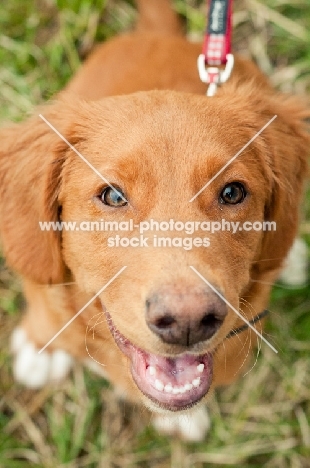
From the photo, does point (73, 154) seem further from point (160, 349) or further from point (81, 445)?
point (81, 445)

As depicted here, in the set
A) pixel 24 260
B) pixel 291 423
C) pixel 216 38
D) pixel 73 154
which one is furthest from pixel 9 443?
pixel 216 38

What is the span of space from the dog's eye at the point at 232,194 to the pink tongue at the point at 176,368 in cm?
62

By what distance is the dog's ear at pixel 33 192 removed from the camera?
2.54 m

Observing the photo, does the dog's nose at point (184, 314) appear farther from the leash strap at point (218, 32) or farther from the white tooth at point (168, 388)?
the leash strap at point (218, 32)

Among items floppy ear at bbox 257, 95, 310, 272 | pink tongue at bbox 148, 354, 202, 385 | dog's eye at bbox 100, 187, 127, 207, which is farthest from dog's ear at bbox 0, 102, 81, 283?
floppy ear at bbox 257, 95, 310, 272

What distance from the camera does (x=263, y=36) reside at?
14.9ft

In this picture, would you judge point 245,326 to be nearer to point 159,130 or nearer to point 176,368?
point 176,368

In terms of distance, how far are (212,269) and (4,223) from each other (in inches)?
44.6

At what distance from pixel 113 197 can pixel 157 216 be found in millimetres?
212

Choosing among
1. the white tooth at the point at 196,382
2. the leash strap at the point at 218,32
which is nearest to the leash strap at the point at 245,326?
the white tooth at the point at 196,382

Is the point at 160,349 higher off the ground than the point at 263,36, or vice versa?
the point at 263,36

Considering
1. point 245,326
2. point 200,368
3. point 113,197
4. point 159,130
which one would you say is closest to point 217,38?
point 159,130

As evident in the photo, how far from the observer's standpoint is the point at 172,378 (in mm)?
2281

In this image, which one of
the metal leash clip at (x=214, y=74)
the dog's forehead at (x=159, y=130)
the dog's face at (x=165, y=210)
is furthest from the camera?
the metal leash clip at (x=214, y=74)
